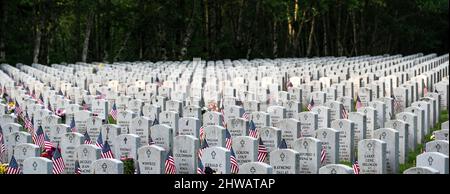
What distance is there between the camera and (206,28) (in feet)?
187

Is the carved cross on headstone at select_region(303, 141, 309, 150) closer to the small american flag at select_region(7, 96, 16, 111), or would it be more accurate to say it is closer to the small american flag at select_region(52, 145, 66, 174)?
the small american flag at select_region(52, 145, 66, 174)

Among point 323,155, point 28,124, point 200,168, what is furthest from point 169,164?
point 28,124

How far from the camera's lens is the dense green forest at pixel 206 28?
52.7 metres

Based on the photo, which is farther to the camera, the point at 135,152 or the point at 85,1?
the point at 85,1

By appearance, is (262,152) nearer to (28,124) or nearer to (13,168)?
(13,168)

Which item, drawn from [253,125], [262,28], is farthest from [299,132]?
[262,28]

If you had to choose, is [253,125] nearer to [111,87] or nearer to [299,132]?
[299,132]

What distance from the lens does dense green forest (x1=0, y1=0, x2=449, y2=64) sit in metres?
52.7

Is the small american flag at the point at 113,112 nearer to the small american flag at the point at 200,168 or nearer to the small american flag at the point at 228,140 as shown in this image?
the small american flag at the point at 228,140

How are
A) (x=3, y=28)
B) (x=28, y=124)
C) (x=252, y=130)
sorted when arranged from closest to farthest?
(x=252, y=130) < (x=28, y=124) < (x=3, y=28)

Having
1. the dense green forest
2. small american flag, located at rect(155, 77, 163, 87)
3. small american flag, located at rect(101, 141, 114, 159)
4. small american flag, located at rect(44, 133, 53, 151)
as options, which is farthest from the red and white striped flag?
the dense green forest

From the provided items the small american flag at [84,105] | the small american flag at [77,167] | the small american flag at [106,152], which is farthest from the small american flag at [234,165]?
the small american flag at [84,105]

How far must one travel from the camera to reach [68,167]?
1359 cm

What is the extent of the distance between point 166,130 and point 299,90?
8.79 meters
